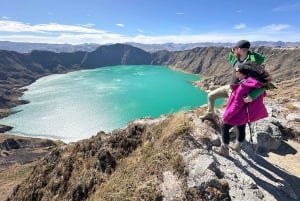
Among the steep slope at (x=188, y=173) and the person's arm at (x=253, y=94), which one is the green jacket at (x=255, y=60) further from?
the steep slope at (x=188, y=173)

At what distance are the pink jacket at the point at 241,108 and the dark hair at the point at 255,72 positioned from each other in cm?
21

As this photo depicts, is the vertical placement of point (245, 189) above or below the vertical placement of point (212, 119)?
below

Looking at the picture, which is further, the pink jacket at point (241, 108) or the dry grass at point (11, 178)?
the dry grass at point (11, 178)

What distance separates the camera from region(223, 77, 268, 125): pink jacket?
9.55 m

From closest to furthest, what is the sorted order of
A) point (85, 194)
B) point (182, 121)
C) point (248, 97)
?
point (248, 97), point (182, 121), point (85, 194)

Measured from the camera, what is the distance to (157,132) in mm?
15156

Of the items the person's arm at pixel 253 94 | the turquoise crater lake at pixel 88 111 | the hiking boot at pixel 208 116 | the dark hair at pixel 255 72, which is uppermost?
the dark hair at pixel 255 72

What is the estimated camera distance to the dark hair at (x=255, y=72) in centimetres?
929

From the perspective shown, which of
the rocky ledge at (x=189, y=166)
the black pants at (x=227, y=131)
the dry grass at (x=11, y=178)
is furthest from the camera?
the dry grass at (x=11, y=178)

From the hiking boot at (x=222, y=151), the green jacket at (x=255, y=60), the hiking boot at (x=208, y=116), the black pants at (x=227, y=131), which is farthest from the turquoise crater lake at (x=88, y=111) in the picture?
the green jacket at (x=255, y=60)

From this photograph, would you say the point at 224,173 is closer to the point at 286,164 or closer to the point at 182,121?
the point at 182,121

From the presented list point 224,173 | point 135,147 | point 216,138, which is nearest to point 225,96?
point 216,138

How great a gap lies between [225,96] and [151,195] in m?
5.17

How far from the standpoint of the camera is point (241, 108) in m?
9.80
